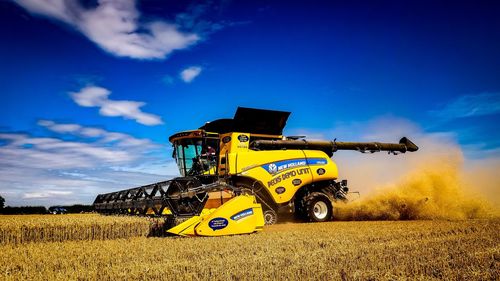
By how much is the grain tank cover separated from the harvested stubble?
5119mm

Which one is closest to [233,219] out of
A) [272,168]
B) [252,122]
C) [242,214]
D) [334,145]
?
[242,214]

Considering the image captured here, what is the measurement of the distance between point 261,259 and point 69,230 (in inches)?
179

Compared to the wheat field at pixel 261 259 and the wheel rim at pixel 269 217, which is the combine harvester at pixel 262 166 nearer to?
the wheel rim at pixel 269 217

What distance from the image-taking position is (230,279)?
4.05 metres

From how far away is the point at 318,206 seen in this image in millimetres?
12805

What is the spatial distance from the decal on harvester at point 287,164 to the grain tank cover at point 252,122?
4.39 ft

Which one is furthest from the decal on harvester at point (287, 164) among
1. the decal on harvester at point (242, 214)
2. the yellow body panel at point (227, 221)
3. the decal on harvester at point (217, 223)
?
the decal on harvester at point (217, 223)

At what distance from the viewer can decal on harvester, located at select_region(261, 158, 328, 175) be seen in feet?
39.6

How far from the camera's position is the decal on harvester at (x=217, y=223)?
7977 millimetres

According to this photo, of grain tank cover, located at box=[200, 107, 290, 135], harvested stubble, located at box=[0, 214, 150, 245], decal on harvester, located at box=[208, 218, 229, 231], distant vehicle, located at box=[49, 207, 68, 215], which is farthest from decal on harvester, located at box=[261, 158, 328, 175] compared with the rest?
distant vehicle, located at box=[49, 207, 68, 215]

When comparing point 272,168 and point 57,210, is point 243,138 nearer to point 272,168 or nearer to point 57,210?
point 272,168

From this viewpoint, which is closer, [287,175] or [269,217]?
[269,217]

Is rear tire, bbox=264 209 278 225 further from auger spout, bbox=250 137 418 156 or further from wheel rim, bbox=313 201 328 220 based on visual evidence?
auger spout, bbox=250 137 418 156

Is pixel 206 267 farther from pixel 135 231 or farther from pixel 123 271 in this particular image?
pixel 135 231
